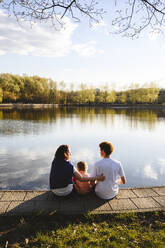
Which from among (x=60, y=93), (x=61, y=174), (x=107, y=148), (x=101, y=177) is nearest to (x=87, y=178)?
(x=101, y=177)

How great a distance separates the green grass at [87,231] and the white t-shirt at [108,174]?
60 centimetres

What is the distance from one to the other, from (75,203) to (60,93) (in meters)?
96.0

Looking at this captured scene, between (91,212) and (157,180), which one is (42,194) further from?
(157,180)

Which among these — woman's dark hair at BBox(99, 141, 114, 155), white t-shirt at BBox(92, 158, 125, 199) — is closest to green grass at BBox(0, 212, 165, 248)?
white t-shirt at BBox(92, 158, 125, 199)

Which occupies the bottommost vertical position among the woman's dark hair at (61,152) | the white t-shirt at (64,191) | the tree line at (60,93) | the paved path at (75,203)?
the paved path at (75,203)

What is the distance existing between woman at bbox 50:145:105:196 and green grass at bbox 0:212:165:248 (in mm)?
638

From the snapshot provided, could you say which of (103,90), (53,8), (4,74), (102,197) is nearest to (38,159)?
(102,197)

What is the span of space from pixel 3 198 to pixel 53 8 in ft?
15.0

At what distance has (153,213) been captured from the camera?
3959 millimetres

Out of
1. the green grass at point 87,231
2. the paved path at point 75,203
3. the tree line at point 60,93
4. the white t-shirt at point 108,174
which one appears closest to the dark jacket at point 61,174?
the paved path at point 75,203

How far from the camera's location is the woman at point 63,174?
420 centimetres

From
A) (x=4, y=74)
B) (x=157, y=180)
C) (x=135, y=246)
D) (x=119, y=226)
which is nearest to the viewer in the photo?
(x=135, y=246)

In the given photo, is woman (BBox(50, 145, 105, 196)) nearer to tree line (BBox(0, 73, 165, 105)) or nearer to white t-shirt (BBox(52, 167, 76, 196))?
white t-shirt (BBox(52, 167, 76, 196))

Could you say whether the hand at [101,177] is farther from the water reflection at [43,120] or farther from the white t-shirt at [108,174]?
the water reflection at [43,120]
